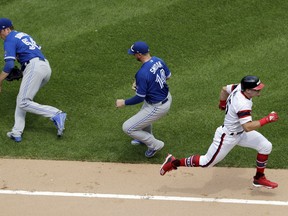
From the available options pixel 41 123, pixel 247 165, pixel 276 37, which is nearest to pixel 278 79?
pixel 276 37

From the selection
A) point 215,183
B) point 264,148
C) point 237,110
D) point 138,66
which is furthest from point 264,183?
point 138,66

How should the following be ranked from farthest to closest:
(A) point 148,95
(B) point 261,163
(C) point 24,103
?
(C) point 24,103 < (A) point 148,95 < (B) point 261,163

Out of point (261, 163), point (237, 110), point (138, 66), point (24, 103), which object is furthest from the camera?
point (138, 66)

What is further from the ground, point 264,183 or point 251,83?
point 251,83

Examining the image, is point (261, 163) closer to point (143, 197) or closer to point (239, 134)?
point (239, 134)

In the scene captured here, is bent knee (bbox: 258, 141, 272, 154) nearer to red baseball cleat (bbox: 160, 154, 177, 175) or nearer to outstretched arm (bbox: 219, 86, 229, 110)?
outstretched arm (bbox: 219, 86, 229, 110)

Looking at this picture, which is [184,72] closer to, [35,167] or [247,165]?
[247,165]

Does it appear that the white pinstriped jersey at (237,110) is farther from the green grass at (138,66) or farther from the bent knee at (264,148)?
the green grass at (138,66)

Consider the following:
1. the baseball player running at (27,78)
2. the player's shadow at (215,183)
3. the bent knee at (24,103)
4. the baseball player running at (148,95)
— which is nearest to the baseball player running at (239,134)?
the player's shadow at (215,183)
